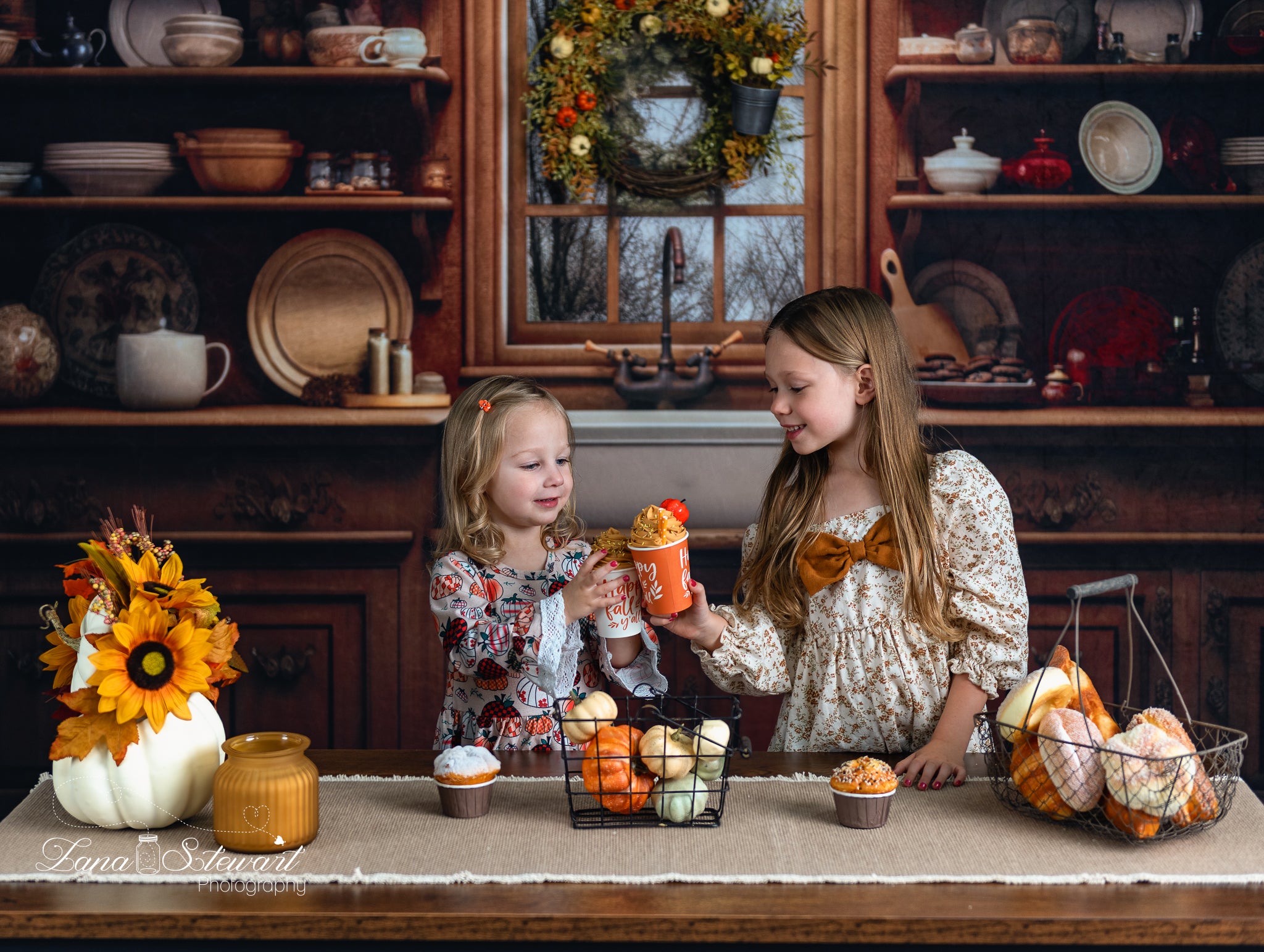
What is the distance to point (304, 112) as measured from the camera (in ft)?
10.4

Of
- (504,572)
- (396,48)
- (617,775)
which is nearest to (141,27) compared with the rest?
(396,48)

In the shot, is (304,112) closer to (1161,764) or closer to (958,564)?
(958,564)

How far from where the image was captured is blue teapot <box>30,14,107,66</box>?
3.08 m

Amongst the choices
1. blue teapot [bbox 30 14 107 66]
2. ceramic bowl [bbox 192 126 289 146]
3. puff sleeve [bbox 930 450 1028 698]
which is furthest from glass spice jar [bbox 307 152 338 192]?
puff sleeve [bbox 930 450 1028 698]

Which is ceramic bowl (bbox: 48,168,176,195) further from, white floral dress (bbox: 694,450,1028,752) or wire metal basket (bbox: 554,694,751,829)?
wire metal basket (bbox: 554,694,751,829)

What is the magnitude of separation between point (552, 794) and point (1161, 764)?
635 millimetres

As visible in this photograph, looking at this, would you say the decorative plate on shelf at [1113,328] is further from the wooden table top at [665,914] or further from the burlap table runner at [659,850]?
the wooden table top at [665,914]

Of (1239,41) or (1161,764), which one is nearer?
(1161,764)

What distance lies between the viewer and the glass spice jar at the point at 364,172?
3.12 meters

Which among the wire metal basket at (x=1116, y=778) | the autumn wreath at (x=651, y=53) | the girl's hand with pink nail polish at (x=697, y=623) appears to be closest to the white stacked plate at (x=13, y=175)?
the autumn wreath at (x=651, y=53)

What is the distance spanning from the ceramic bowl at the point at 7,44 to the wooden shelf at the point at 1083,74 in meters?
2.32

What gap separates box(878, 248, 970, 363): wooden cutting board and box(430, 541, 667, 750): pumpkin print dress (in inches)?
62.3

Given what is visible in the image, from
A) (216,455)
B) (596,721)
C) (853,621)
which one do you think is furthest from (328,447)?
(596,721)

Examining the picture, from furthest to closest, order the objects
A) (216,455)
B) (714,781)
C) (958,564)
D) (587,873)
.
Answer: (216,455) → (958,564) → (714,781) → (587,873)
